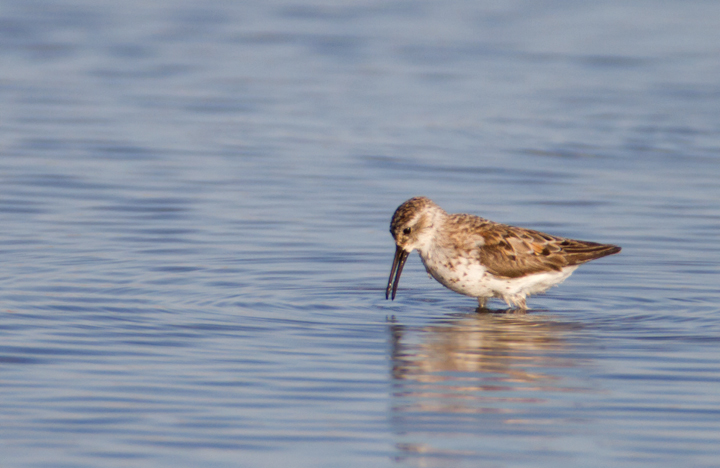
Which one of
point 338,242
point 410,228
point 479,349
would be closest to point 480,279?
point 410,228

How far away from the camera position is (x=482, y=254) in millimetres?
11453

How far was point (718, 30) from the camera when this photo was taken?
3022 centimetres

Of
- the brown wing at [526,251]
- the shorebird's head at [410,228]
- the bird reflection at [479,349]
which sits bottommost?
the bird reflection at [479,349]

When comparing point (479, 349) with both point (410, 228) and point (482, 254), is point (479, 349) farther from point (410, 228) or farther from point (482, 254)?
point (410, 228)

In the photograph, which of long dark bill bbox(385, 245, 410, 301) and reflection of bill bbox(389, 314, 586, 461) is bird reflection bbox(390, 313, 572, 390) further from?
long dark bill bbox(385, 245, 410, 301)

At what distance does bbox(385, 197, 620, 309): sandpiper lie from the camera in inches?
447

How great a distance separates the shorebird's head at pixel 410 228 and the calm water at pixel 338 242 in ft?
1.55

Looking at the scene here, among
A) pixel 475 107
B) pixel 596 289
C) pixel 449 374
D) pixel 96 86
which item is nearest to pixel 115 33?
pixel 96 86

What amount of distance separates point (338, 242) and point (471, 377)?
5.17m

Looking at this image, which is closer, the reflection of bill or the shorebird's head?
the reflection of bill

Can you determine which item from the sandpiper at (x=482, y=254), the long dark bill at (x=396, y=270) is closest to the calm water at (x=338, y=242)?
the long dark bill at (x=396, y=270)

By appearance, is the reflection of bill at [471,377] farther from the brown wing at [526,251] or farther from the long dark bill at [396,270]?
the long dark bill at [396,270]

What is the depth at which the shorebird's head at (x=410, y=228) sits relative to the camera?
11484 mm

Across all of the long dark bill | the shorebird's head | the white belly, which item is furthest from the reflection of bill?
the shorebird's head
